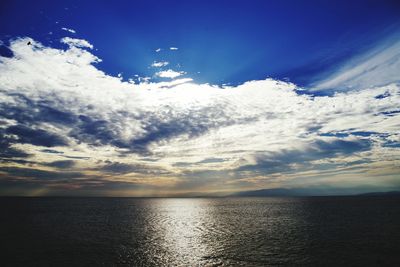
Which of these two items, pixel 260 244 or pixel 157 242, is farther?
pixel 157 242

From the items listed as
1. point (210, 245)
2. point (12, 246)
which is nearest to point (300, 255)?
point (210, 245)

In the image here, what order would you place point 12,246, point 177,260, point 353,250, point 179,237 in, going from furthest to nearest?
1. point 179,237
2. point 12,246
3. point 353,250
4. point 177,260

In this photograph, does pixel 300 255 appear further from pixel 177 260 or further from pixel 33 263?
pixel 33 263

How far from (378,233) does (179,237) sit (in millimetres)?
43549

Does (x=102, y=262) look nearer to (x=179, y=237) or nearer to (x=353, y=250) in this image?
(x=179, y=237)

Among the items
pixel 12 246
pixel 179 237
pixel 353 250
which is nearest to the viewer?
pixel 353 250

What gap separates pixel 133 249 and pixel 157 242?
7.39 metres

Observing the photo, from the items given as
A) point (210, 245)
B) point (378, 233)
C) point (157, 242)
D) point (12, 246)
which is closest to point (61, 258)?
point (12, 246)

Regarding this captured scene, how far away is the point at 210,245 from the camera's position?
152ft

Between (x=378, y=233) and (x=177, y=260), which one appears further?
(x=378, y=233)

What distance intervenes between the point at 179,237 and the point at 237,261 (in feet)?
76.8

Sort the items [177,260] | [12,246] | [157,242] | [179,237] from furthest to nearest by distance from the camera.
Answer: [179,237], [157,242], [12,246], [177,260]

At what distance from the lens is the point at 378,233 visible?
55562 millimetres

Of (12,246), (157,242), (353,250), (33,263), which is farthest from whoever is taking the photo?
(157,242)
